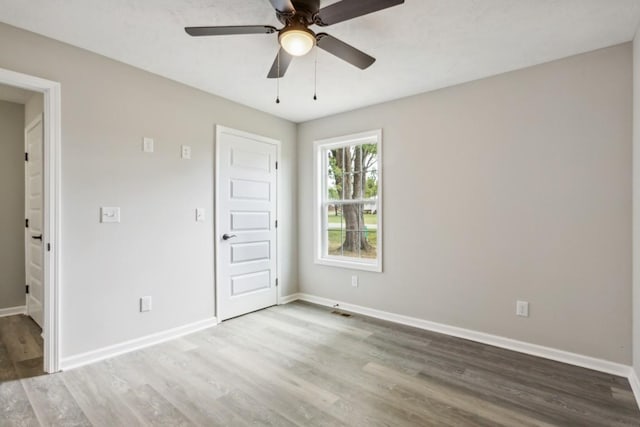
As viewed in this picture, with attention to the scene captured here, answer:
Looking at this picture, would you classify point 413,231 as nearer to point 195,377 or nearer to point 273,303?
point 273,303

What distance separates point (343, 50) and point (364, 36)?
0.41m

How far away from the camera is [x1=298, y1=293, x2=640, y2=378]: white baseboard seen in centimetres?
241

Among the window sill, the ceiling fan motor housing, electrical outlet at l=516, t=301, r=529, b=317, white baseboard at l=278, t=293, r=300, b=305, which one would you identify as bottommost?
white baseboard at l=278, t=293, r=300, b=305

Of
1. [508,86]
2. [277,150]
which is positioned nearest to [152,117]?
[277,150]

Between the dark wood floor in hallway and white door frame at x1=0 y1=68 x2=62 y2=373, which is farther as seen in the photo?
white door frame at x1=0 y1=68 x2=62 y2=373

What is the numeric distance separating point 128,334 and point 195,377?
879 millimetres

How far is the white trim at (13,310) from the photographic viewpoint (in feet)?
12.0

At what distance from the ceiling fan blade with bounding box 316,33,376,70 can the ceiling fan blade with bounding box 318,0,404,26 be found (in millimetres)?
115

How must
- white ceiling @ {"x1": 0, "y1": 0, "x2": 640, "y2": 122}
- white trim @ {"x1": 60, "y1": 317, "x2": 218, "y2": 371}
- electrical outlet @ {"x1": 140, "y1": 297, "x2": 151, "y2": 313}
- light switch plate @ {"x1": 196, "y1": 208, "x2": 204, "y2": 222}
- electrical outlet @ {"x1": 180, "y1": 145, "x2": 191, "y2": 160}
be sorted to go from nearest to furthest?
white ceiling @ {"x1": 0, "y1": 0, "x2": 640, "y2": 122} → white trim @ {"x1": 60, "y1": 317, "x2": 218, "y2": 371} → electrical outlet @ {"x1": 140, "y1": 297, "x2": 151, "y2": 313} → electrical outlet @ {"x1": 180, "y1": 145, "x2": 191, "y2": 160} → light switch plate @ {"x1": 196, "y1": 208, "x2": 204, "y2": 222}

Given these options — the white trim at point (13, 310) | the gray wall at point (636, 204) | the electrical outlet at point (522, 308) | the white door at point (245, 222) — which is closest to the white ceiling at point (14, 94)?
the white door at point (245, 222)

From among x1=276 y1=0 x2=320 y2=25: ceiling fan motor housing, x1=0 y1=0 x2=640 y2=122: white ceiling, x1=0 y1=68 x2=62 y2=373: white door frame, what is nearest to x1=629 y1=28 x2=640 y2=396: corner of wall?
x1=0 y1=0 x2=640 y2=122: white ceiling

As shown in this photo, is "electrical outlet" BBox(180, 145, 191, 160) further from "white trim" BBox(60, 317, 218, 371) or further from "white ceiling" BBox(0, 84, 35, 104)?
"white ceiling" BBox(0, 84, 35, 104)

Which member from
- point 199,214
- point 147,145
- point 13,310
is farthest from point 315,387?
point 13,310

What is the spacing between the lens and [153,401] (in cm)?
204
